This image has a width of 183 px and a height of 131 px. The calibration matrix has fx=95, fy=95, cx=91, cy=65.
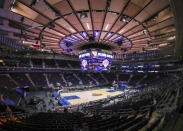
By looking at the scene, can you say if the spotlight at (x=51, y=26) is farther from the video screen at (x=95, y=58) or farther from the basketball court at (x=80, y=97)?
the basketball court at (x=80, y=97)

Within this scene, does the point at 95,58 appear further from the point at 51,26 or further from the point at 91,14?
the point at 91,14

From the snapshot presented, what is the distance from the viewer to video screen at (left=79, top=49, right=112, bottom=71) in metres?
15.9

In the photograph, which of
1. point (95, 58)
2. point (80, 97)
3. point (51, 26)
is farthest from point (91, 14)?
point (80, 97)

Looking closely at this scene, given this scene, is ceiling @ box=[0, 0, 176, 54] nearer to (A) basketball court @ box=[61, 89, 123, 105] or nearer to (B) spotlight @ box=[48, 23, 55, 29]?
(B) spotlight @ box=[48, 23, 55, 29]

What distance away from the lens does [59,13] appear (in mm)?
6977

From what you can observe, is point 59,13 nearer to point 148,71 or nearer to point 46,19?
point 46,19

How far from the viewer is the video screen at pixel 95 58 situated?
15.9 m

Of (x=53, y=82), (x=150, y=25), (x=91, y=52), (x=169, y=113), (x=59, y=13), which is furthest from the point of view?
(x=53, y=82)

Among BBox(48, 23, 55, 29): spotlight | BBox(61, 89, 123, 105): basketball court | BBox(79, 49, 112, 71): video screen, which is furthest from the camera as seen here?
BBox(61, 89, 123, 105): basketball court

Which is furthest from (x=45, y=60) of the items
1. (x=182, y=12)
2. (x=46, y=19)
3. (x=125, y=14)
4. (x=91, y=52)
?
(x=182, y=12)

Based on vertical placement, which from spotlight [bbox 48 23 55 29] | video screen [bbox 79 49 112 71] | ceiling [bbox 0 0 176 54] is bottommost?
video screen [bbox 79 49 112 71]

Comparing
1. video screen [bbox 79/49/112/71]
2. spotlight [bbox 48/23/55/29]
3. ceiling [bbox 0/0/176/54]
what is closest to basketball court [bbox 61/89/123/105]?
video screen [bbox 79/49/112/71]

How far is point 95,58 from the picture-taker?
16797 millimetres

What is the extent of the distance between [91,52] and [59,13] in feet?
30.3
